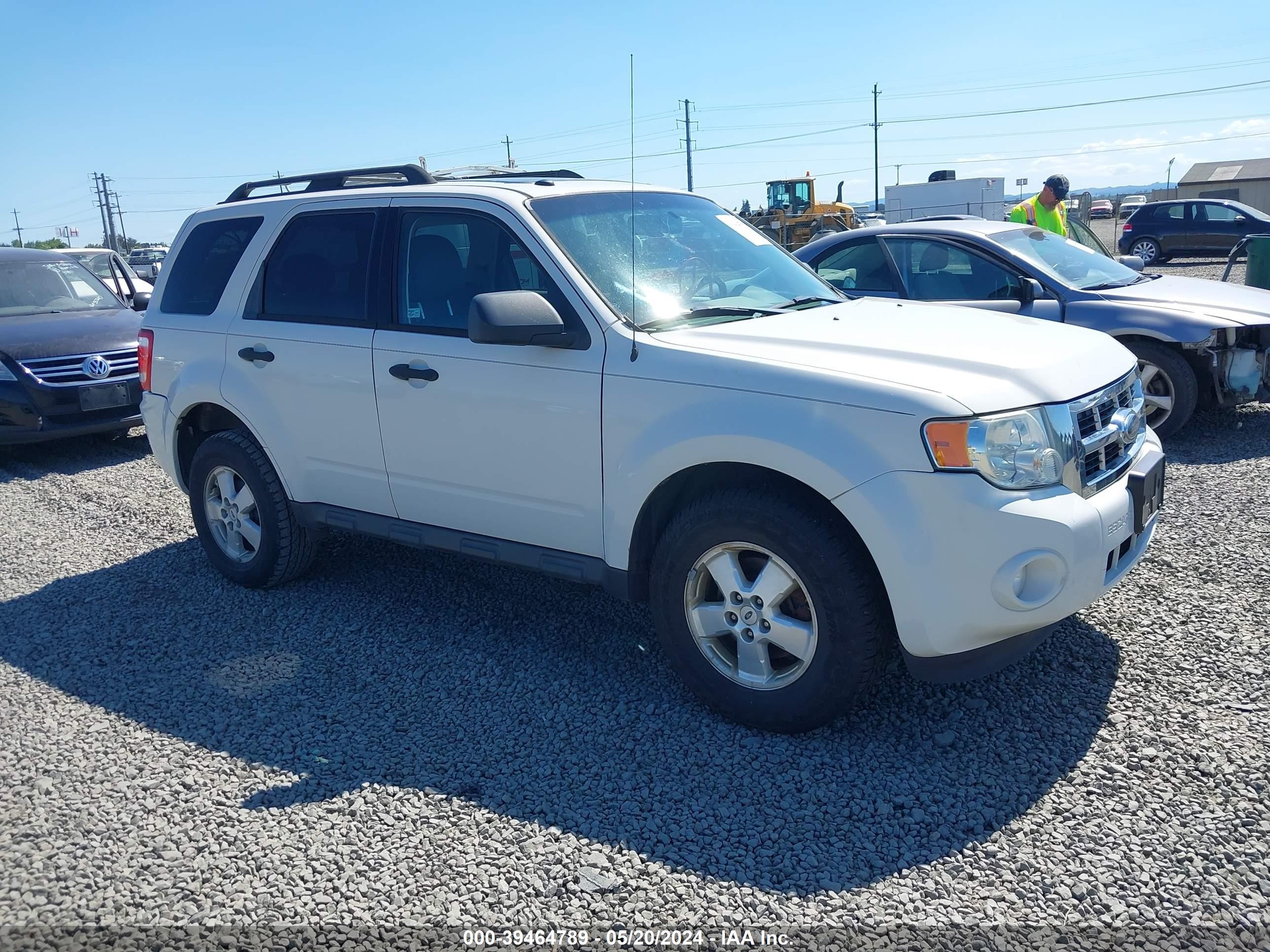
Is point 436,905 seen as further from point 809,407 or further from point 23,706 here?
point 23,706

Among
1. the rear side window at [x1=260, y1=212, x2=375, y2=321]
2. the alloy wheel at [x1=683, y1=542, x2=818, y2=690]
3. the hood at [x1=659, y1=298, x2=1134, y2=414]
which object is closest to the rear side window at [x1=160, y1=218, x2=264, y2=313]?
the rear side window at [x1=260, y1=212, x2=375, y2=321]

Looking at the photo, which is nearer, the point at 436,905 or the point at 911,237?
the point at 436,905

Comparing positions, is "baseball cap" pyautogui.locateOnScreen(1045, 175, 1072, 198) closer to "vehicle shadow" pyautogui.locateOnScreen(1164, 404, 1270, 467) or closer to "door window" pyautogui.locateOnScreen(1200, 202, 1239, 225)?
"vehicle shadow" pyautogui.locateOnScreen(1164, 404, 1270, 467)

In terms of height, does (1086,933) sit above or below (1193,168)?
below

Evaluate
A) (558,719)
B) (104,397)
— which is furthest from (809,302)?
(104,397)

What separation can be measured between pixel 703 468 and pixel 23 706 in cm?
300

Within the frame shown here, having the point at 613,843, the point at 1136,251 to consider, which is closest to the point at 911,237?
the point at 613,843

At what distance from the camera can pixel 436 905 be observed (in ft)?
9.17

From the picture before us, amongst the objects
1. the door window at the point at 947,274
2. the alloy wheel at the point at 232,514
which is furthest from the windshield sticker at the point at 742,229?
the door window at the point at 947,274

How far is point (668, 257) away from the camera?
13.7 feet

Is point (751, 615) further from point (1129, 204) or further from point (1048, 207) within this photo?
point (1129, 204)

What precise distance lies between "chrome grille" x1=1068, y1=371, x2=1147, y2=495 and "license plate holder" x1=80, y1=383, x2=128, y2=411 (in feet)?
26.5

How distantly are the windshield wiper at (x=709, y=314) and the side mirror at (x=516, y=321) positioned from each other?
0.32m

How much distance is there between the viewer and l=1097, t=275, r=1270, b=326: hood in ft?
23.3
